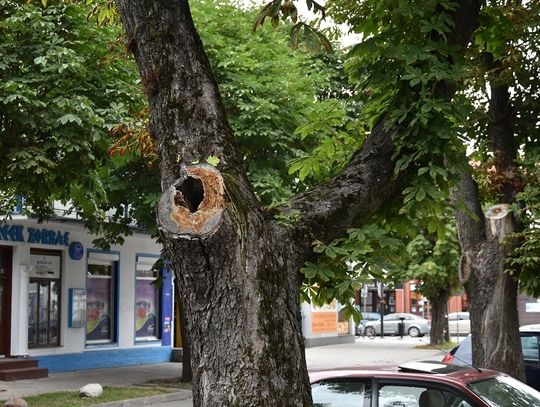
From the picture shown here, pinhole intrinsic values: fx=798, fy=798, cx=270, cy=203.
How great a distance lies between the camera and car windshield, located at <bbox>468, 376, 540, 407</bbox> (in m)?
5.93

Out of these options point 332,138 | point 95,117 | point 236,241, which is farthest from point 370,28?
point 95,117

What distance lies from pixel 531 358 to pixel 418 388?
26.9ft

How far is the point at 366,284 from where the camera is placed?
4.46 meters

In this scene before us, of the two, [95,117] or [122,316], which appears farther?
[122,316]

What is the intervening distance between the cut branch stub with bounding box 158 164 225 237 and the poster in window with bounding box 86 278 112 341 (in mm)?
19723

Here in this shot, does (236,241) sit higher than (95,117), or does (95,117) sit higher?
(95,117)

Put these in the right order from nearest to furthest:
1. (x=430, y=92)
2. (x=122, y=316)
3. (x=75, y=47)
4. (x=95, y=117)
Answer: (x=430, y=92) → (x=95, y=117) → (x=75, y=47) → (x=122, y=316)

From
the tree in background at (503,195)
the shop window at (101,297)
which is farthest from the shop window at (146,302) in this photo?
the tree in background at (503,195)

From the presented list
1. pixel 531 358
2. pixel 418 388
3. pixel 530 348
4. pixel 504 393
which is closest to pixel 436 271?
pixel 530 348

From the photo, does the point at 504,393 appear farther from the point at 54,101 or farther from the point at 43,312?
the point at 43,312

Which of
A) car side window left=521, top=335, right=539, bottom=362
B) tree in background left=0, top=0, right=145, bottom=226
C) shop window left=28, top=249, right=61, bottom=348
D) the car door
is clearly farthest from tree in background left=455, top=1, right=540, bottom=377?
shop window left=28, top=249, right=61, bottom=348

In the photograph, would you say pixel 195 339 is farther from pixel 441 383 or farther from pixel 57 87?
pixel 57 87

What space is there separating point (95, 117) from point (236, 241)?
844 cm

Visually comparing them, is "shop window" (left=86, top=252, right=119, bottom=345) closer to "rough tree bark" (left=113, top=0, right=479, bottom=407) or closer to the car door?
the car door
